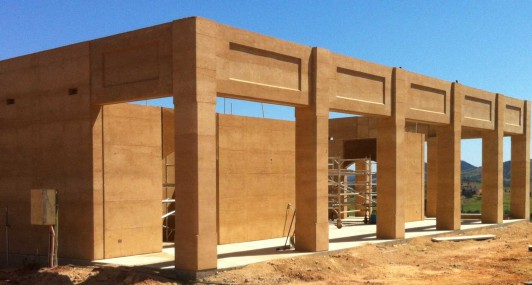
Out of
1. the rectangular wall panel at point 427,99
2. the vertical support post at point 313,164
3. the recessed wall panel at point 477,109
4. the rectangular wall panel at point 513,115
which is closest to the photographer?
the vertical support post at point 313,164

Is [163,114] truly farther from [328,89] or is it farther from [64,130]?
[328,89]

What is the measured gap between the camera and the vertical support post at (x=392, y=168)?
22.6 m

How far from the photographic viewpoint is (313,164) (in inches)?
741

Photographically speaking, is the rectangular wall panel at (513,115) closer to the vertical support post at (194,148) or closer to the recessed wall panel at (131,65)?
the vertical support post at (194,148)

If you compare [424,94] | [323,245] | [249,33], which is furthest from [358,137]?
[249,33]

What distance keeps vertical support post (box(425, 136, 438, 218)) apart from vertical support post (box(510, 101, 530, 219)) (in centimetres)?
425

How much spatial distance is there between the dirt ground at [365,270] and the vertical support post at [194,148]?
68 centimetres

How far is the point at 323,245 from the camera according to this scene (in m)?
18.9

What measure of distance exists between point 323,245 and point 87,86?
8.73 m

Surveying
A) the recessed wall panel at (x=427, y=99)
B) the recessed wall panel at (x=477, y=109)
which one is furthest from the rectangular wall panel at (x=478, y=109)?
the recessed wall panel at (x=427, y=99)

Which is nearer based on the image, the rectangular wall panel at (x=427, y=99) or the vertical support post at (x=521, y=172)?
the rectangular wall panel at (x=427, y=99)

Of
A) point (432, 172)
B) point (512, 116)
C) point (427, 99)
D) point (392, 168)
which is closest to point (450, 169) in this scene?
point (427, 99)

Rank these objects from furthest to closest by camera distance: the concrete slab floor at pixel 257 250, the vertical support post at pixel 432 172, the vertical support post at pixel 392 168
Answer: the vertical support post at pixel 432 172 < the vertical support post at pixel 392 168 < the concrete slab floor at pixel 257 250

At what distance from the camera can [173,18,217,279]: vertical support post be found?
14797mm
